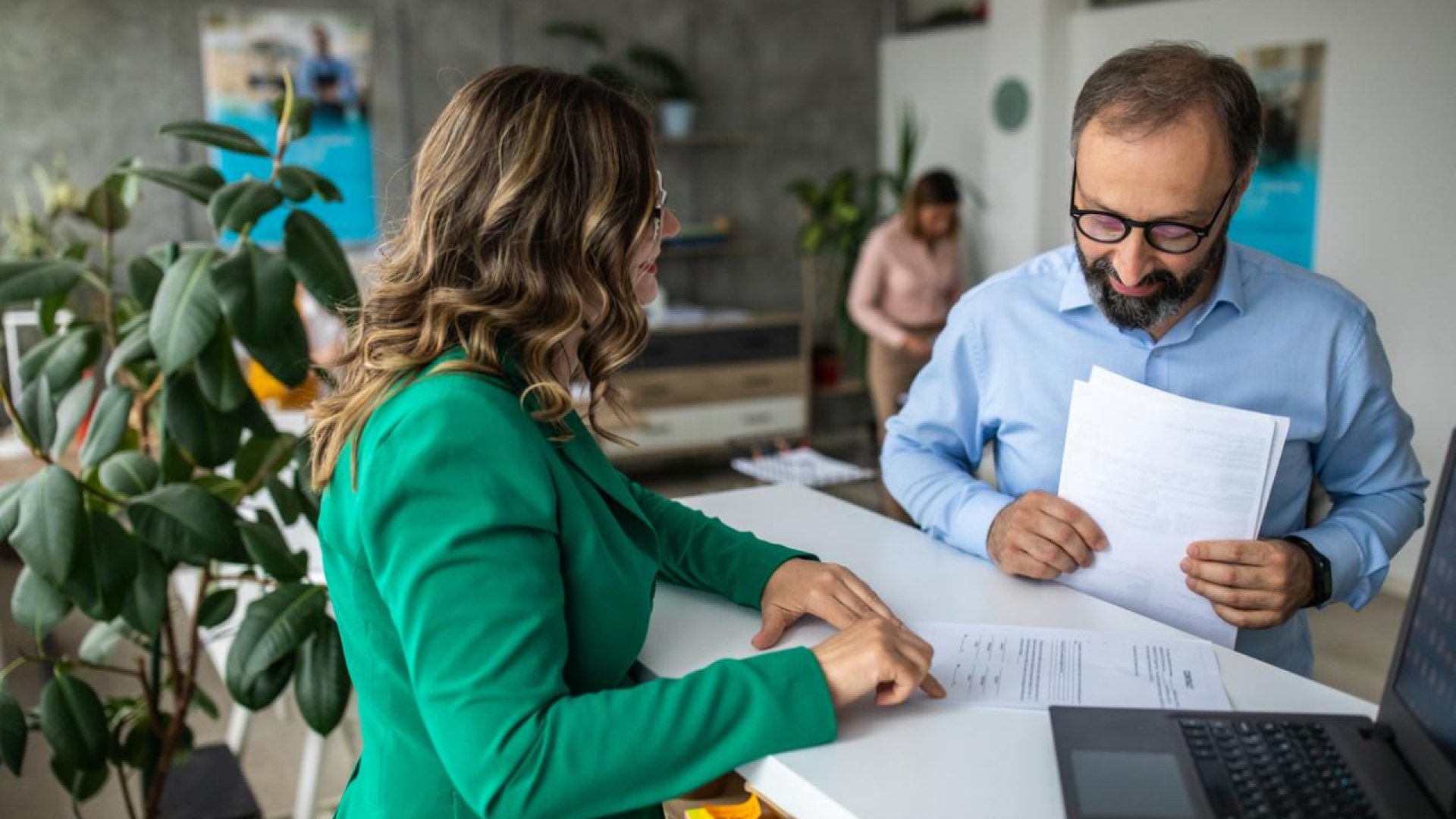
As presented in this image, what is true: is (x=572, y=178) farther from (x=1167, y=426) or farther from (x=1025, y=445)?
(x=1025, y=445)

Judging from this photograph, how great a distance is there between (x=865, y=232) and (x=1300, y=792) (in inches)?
236

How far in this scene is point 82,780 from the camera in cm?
215

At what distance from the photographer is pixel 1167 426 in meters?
1.41

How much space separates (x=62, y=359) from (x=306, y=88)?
4.14 m

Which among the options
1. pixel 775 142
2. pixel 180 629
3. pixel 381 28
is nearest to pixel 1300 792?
pixel 180 629

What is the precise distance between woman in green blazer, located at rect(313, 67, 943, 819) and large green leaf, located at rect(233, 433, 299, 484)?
0.94 meters

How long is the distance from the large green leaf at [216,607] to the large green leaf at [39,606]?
0.73 feet

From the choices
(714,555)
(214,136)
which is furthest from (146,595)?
(714,555)

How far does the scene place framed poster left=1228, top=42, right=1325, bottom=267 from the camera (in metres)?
4.84

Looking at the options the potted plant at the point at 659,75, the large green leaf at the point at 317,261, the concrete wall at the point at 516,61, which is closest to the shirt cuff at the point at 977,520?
the large green leaf at the point at 317,261

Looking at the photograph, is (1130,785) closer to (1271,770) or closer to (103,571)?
(1271,770)

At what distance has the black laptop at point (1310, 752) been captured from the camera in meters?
0.93

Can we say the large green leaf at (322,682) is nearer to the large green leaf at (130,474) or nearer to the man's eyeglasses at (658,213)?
the large green leaf at (130,474)

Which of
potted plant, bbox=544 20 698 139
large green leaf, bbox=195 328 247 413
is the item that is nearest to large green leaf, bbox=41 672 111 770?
→ large green leaf, bbox=195 328 247 413
